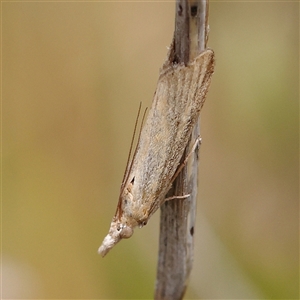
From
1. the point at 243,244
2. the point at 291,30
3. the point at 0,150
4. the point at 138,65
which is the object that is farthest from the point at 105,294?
the point at 291,30

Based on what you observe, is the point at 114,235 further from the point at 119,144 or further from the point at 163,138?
the point at 119,144

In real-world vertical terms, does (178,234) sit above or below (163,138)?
below

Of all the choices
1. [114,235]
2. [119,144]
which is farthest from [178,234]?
[119,144]

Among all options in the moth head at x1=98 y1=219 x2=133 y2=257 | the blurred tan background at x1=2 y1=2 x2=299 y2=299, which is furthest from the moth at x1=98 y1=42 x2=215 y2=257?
the blurred tan background at x1=2 y1=2 x2=299 y2=299

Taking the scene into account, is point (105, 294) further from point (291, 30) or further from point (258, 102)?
point (291, 30)

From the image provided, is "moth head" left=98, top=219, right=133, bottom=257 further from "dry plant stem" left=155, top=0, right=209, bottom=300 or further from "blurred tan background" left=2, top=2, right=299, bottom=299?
"blurred tan background" left=2, top=2, right=299, bottom=299
